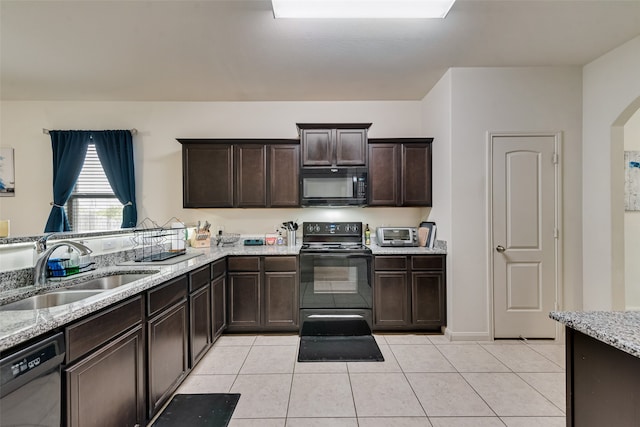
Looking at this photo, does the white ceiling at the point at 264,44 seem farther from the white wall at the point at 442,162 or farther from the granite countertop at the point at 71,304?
the granite countertop at the point at 71,304

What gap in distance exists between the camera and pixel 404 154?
11.2 ft

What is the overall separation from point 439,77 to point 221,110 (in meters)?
2.72

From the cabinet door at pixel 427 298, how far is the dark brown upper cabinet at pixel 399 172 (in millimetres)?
875

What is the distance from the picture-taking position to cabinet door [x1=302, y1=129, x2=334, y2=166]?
3377mm

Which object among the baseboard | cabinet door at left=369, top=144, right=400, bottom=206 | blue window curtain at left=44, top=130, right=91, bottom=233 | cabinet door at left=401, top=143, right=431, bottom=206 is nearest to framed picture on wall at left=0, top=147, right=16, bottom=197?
blue window curtain at left=44, top=130, right=91, bottom=233

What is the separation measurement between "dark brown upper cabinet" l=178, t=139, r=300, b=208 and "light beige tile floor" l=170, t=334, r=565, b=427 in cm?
160

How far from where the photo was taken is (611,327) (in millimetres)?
1057

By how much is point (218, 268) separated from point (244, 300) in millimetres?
491

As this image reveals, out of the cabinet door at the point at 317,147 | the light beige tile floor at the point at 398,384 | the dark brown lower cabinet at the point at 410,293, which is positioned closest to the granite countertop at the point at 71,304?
the light beige tile floor at the point at 398,384

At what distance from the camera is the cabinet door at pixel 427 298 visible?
121 inches

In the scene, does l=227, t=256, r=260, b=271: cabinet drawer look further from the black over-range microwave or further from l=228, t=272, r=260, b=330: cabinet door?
the black over-range microwave

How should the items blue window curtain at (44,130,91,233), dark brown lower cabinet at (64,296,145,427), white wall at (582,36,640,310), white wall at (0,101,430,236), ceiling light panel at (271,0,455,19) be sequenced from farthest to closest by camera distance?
1. white wall at (0,101,430,236)
2. blue window curtain at (44,130,91,233)
3. white wall at (582,36,640,310)
4. ceiling light panel at (271,0,455,19)
5. dark brown lower cabinet at (64,296,145,427)

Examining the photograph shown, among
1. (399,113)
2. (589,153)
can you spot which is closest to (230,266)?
(399,113)

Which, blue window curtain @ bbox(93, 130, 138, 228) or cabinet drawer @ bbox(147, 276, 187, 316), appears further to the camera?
blue window curtain @ bbox(93, 130, 138, 228)
